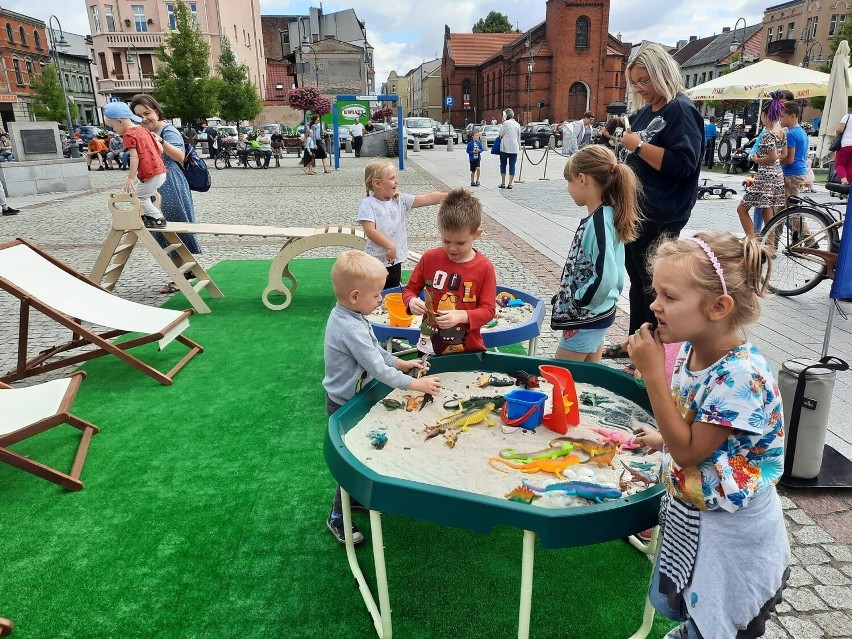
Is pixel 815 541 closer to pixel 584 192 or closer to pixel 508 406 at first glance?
pixel 508 406

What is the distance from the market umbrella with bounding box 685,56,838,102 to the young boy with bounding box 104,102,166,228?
1306 cm

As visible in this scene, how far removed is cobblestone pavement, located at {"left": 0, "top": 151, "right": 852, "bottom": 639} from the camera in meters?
2.41

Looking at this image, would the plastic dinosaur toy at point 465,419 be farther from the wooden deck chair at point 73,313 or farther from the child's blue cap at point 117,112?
the child's blue cap at point 117,112

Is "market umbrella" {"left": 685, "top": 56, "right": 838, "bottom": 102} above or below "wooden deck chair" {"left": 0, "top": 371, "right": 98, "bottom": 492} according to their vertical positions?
above

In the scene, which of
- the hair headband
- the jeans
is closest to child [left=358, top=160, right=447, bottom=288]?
the hair headband

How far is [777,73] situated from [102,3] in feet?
185

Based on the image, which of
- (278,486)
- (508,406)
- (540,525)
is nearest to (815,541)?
(508,406)

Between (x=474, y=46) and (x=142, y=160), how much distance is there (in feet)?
239

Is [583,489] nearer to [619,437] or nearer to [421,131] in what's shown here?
[619,437]

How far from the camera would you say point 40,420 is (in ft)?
9.78

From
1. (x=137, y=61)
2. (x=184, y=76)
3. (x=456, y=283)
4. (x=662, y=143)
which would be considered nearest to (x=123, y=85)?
(x=137, y=61)

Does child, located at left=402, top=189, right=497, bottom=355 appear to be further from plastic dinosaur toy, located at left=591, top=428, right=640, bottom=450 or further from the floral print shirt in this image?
the floral print shirt

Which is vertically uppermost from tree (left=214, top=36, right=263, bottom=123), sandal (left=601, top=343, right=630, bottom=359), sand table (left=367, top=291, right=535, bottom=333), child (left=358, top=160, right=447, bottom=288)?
tree (left=214, top=36, right=263, bottom=123)

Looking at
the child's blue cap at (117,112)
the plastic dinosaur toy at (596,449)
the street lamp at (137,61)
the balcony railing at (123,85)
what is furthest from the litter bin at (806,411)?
the street lamp at (137,61)
